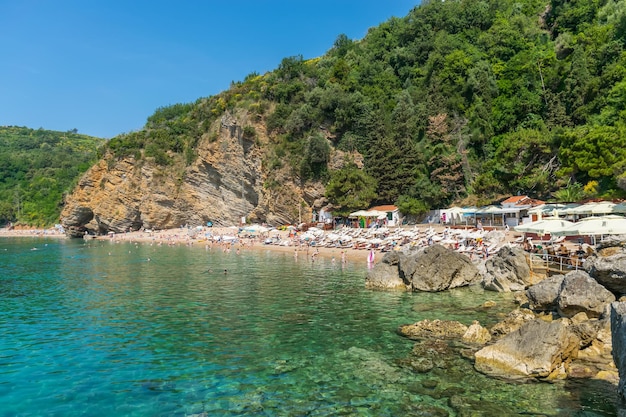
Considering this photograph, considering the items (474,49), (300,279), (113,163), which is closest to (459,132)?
(474,49)

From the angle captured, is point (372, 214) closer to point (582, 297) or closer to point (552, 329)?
point (582, 297)

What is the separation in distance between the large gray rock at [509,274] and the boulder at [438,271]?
963 millimetres

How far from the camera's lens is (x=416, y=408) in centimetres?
755

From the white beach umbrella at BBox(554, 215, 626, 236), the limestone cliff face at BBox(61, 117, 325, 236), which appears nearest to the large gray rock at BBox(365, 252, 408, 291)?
the white beach umbrella at BBox(554, 215, 626, 236)

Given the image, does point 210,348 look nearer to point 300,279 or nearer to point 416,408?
point 416,408

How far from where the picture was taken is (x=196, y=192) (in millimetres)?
65688

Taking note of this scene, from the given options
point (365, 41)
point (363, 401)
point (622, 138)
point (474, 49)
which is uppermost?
point (365, 41)

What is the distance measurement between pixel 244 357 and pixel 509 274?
13.3 meters

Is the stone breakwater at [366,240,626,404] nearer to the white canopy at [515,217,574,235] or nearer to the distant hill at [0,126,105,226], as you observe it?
the white canopy at [515,217,574,235]

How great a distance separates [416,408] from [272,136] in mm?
51580

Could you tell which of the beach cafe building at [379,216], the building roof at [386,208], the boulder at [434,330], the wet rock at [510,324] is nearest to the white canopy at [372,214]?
the beach cafe building at [379,216]

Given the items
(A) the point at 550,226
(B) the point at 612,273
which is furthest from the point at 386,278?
(B) the point at 612,273

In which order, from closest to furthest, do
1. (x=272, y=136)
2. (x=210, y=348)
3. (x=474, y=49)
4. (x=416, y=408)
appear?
(x=416, y=408)
(x=210, y=348)
(x=474, y=49)
(x=272, y=136)

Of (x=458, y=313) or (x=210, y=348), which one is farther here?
(x=458, y=313)
